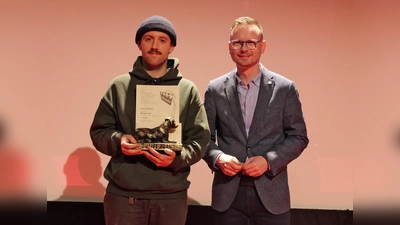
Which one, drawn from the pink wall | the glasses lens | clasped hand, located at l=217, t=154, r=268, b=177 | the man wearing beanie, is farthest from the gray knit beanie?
the pink wall

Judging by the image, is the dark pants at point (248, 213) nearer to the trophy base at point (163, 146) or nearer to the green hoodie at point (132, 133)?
the green hoodie at point (132, 133)

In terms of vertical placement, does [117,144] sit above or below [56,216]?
above

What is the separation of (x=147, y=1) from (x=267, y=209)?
1515 millimetres

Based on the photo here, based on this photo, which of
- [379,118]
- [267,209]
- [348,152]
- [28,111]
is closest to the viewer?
[28,111]

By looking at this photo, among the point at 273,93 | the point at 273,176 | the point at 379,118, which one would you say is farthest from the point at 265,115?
→ the point at 379,118

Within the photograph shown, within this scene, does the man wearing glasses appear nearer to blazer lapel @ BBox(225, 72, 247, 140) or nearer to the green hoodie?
blazer lapel @ BBox(225, 72, 247, 140)

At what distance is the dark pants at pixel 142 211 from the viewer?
5.50 ft

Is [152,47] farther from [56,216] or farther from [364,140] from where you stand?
[56,216]

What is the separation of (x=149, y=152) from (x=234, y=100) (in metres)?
0.48

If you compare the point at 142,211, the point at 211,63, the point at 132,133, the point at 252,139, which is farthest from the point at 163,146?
the point at 211,63

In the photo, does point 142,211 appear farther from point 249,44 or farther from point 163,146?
point 249,44

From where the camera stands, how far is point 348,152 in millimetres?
2602

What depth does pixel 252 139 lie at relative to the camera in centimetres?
187

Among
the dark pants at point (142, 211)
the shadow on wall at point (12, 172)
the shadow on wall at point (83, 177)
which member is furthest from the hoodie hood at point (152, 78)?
the shadow on wall at point (83, 177)
